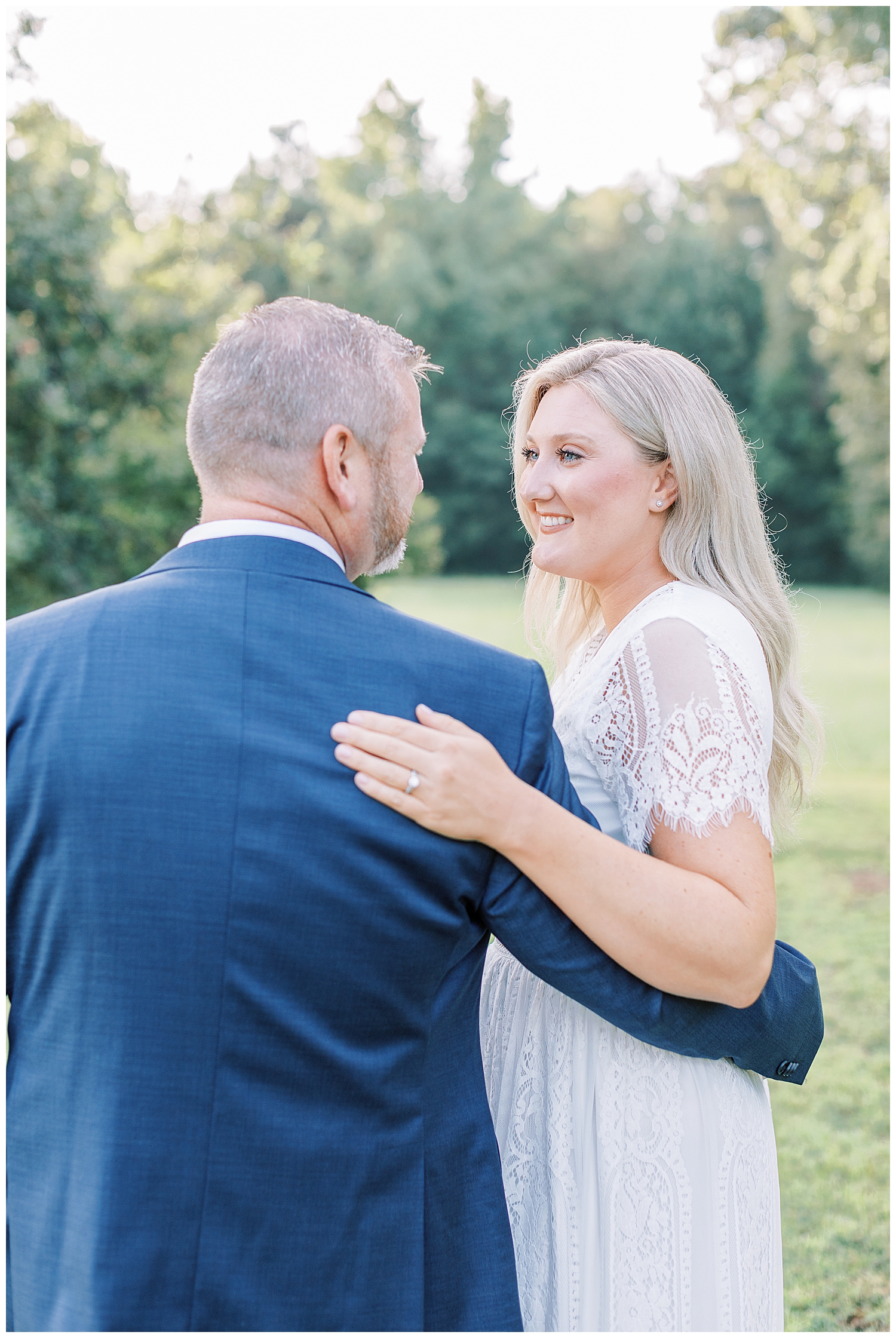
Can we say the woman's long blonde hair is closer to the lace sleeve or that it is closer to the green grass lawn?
the lace sleeve

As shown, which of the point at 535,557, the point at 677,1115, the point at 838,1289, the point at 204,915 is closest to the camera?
the point at 204,915

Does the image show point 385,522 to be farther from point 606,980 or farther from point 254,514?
point 606,980

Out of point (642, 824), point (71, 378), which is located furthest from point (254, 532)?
point (71, 378)

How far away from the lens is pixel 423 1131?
5.37 feet

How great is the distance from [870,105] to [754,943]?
20.2 meters

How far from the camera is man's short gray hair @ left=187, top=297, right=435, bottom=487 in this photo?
5.19 ft

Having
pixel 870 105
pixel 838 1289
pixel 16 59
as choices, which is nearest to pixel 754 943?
pixel 838 1289

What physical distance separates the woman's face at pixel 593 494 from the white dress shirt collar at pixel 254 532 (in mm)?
842

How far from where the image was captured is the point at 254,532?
5.14 feet

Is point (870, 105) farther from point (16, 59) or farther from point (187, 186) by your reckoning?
point (16, 59)

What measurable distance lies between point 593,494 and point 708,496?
0.77 feet

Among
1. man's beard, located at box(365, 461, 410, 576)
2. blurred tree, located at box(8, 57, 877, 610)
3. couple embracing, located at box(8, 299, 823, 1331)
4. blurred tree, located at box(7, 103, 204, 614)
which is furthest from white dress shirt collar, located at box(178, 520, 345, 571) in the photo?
blurred tree, located at box(8, 57, 877, 610)

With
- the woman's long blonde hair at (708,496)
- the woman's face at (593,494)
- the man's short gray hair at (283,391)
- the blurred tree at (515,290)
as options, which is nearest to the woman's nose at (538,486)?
the woman's face at (593,494)

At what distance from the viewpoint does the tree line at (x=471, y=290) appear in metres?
11.5
